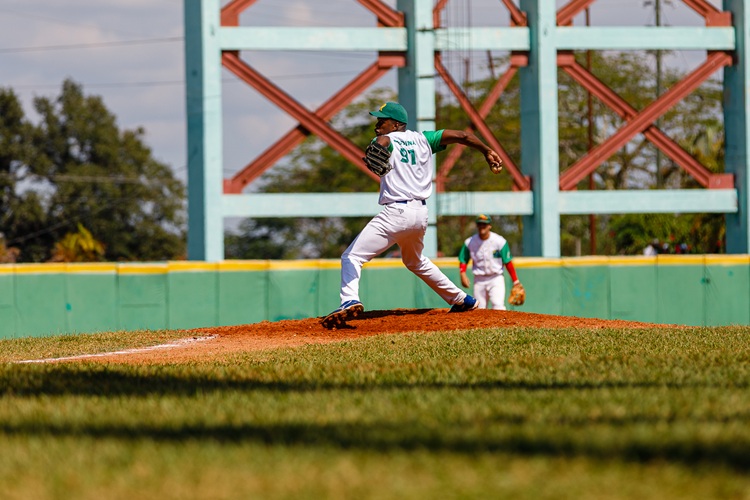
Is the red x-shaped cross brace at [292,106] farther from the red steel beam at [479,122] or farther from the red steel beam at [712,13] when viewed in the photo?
the red steel beam at [712,13]

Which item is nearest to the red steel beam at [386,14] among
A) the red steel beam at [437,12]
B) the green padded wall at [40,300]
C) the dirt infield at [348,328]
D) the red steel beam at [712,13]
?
the red steel beam at [437,12]

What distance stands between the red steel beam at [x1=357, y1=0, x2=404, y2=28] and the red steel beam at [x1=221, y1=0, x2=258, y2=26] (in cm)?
277

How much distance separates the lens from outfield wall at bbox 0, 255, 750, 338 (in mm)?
17906

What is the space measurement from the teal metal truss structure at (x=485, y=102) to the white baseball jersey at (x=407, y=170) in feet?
43.6

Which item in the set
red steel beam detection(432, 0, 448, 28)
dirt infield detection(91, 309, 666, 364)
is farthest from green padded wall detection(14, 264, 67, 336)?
red steel beam detection(432, 0, 448, 28)

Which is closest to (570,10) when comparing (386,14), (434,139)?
(386,14)

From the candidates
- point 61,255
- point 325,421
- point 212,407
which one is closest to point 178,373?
point 212,407

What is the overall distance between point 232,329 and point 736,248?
18.0 m

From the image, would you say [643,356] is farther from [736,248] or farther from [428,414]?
[736,248]

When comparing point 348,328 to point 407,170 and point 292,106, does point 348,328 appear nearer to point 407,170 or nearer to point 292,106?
point 407,170

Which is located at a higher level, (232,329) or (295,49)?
(295,49)

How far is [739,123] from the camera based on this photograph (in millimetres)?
26297

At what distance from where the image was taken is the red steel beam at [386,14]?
A: 81.7 ft

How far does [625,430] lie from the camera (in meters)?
4.52
